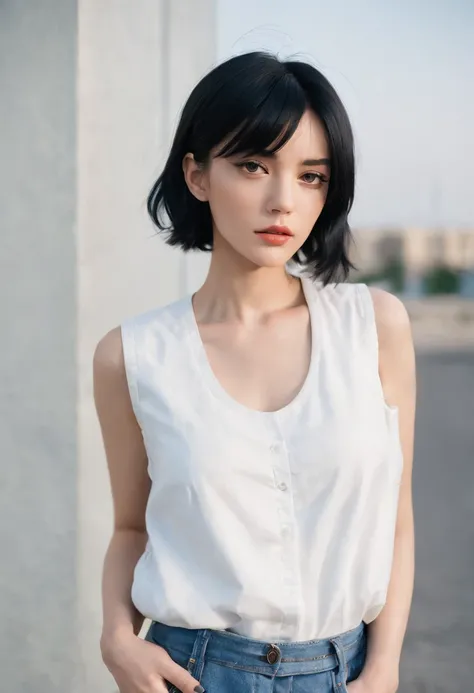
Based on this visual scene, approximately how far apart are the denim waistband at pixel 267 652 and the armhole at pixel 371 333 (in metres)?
0.30

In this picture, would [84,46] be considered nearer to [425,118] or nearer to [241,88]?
[241,88]

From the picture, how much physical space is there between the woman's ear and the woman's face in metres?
0.05

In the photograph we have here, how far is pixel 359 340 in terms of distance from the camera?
1282mm

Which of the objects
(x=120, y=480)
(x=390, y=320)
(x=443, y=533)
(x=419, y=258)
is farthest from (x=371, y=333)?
(x=443, y=533)

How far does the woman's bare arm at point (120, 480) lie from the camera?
1330 millimetres

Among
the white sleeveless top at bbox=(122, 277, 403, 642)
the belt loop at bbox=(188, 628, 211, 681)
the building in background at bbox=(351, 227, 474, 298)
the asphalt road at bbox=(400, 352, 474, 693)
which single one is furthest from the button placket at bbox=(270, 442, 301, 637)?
the building in background at bbox=(351, 227, 474, 298)

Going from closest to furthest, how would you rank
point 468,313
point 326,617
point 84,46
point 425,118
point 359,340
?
point 326,617 < point 359,340 < point 84,46 < point 425,118 < point 468,313

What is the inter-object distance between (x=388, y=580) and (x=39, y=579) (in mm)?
1254

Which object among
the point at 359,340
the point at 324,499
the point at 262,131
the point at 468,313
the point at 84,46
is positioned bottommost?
the point at 468,313

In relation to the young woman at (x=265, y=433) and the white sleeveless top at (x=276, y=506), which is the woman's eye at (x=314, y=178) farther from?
the white sleeveless top at (x=276, y=506)

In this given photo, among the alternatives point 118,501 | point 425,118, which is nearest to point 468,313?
point 425,118

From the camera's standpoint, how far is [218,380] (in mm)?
1282

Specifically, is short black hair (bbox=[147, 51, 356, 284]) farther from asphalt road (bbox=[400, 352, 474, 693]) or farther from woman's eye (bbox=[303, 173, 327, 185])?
asphalt road (bbox=[400, 352, 474, 693])

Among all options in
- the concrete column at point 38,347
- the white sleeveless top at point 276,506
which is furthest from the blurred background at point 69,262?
the white sleeveless top at point 276,506
